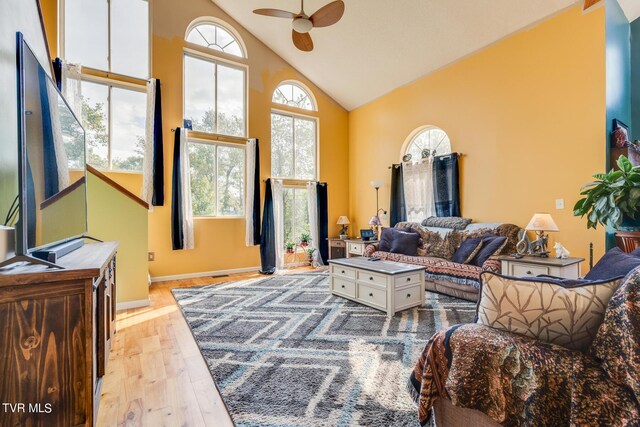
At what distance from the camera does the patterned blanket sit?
0.83m

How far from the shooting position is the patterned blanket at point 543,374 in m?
0.83

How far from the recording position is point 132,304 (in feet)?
11.1

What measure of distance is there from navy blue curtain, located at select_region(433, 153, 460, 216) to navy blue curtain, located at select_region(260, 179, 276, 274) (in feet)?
9.47

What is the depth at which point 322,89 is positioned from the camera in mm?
6531

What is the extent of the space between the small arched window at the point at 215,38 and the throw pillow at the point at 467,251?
4.93 metres

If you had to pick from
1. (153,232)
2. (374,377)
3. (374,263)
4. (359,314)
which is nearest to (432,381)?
(374,377)

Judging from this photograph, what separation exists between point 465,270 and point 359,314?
1.44 m

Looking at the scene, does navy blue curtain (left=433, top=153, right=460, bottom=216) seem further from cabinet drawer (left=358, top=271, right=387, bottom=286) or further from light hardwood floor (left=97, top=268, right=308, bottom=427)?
light hardwood floor (left=97, top=268, right=308, bottom=427)

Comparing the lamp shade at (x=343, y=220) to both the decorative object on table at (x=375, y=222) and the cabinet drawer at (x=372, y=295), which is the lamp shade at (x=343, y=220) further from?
the cabinet drawer at (x=372, y=295)

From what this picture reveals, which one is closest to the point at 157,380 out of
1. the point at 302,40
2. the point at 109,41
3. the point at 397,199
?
the point at 302,40

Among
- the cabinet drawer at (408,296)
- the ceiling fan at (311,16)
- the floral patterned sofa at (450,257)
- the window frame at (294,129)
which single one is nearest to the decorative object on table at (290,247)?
the window frame at (294,129)

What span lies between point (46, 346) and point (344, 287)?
9.28 ft

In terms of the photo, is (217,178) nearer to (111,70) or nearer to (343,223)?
(111,70)

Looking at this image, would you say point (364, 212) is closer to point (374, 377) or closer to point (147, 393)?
point (374, 377)
